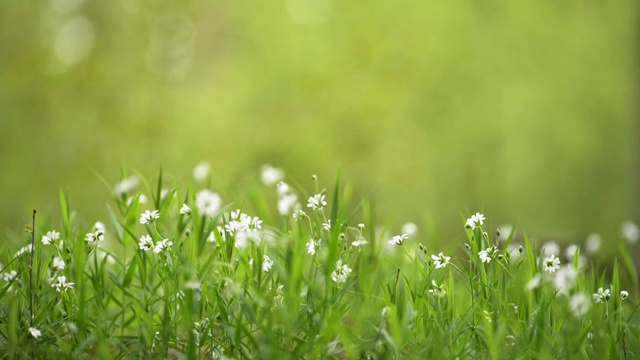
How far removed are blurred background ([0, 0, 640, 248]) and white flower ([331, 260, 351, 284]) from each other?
742 cm

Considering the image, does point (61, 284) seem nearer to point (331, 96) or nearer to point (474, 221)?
point (474, 221)

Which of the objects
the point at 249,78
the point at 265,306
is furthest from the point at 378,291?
the point at 249,78

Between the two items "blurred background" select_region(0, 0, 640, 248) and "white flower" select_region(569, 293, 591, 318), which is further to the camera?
"blurred background" select_region(0, 0, 640, 248)

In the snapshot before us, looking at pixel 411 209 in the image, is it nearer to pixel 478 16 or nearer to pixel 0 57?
pixel 478 16

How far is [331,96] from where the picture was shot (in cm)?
1048

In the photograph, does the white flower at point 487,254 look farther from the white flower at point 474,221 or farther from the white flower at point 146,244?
the white flower at point 146,244

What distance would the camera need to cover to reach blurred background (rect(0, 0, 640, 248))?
9.84 metres

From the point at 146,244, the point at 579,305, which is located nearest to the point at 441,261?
the point at 579,305

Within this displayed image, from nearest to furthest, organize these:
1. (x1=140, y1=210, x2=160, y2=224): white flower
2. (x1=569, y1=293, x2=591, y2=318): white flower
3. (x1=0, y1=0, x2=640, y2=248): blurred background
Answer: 1. (x1=569, y1=293, x2=591, y2=318): white flower
2. (x1=140, y1=210, x2=160, y2=224): white flower
3. (x1=0, y1=0, x2=640, y2=248): blurred background

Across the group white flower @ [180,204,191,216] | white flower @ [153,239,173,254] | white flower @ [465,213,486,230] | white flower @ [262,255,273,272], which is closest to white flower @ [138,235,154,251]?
white flower @ [153,239,173,254]

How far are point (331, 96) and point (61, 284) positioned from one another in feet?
27.7

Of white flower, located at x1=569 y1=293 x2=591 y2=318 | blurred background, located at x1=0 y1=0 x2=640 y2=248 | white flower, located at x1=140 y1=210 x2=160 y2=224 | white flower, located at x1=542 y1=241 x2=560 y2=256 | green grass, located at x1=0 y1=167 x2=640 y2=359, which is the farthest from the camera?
blurred background, located at x1=0 y1=0 x2=640 y2=248

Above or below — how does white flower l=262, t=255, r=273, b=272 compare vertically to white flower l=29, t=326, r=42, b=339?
above

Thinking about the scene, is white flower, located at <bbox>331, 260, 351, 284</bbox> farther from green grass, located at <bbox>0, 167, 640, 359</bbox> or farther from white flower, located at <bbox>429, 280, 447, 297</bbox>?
white flower, located at <bbox>429, 280, 447, 297</bbox>
